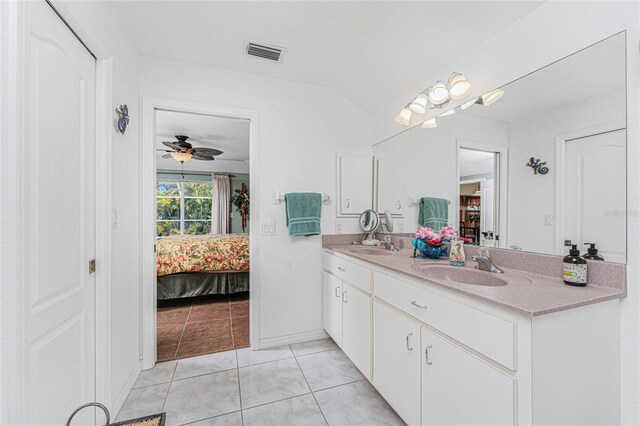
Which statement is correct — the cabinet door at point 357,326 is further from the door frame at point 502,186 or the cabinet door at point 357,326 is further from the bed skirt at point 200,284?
the bed skirt at point 200,284

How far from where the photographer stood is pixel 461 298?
107 cm

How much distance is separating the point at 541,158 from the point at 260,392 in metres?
2.17

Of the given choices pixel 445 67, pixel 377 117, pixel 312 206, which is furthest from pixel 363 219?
pixel 445 67

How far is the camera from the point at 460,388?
1069 millimetres

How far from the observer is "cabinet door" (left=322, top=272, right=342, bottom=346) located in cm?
217

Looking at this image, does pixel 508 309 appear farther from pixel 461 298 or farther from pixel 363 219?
pixel 363 219

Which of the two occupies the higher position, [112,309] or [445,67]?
[445,67]

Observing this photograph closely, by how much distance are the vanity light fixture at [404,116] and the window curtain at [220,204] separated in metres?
5.31

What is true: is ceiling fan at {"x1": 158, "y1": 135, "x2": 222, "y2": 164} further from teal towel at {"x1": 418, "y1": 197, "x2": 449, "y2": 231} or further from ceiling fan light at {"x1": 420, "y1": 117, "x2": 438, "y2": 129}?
teal towel at {"x1": 418, "y1": 197, "x2": 449, "y2": 231}

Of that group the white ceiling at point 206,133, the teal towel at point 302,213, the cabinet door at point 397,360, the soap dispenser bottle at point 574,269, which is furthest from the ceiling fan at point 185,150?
the soap dispenser bottle at point 574,269

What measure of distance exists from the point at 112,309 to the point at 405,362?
1.67 m

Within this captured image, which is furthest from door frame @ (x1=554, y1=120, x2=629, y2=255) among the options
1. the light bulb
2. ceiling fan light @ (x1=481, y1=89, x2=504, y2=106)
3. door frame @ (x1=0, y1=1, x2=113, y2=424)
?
door frame @ (x1=0, y1=1, x2=113, y2=424)

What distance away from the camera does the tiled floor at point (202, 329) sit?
91.5 inches

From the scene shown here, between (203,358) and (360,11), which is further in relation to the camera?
(203,358)
